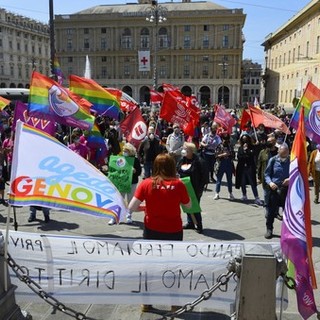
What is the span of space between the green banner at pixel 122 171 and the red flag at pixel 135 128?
2.86 m

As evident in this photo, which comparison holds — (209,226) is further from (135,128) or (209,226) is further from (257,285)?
(257,285)

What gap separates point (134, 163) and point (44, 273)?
372 centimetres

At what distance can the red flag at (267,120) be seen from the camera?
1085 centimetres

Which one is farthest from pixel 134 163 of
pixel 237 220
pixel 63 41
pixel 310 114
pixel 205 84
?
pixel 63 41

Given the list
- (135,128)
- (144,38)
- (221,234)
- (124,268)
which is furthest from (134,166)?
(144,38)

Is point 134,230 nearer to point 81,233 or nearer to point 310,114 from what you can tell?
point 81,233

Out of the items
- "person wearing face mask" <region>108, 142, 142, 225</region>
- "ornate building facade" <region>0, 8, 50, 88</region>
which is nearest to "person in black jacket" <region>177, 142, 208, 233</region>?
"person wearing face mask" <region>108, 142, 142, 225</region>

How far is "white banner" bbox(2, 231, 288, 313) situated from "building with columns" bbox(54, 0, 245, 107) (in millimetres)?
75071

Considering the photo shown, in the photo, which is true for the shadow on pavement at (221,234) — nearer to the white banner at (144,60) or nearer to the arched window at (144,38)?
the white banner at (144,60)

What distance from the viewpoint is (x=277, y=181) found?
252 inches

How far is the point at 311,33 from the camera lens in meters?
47.8

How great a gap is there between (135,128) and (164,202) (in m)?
6.12

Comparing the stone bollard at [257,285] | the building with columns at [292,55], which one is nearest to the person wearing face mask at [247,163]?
the stone bollard at [257,285]

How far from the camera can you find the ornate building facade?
88.5 m
